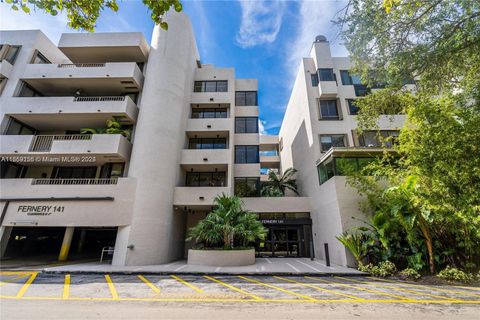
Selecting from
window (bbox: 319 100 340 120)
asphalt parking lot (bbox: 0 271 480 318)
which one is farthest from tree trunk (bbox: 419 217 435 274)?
window (bbox: 319 100 340 120)

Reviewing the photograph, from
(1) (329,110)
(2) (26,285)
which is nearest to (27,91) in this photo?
(2) (26,285)

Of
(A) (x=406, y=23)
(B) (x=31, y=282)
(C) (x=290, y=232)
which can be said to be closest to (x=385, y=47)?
(A) (x=406, y=23)

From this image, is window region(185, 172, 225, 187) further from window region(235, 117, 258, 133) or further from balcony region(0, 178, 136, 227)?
balcony region(0, 178, 136, 227)

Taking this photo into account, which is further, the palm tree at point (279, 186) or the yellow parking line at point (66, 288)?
the palm tree at point (279, 186)

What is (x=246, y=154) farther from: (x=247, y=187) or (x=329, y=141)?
(x=329, y=141)

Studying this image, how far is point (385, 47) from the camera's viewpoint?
7.49 meters

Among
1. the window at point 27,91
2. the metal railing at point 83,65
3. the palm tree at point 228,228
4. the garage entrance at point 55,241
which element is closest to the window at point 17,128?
the window at point 27,91

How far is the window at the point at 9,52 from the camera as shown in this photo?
15234 mm

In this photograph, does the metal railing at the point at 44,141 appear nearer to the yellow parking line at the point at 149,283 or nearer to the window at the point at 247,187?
the yellow parking line at the point at 149,283

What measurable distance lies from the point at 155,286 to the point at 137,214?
618 cm

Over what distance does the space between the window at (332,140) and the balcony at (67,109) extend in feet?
46.0

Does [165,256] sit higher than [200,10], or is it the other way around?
[200,10]

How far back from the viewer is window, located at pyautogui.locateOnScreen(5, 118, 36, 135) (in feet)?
47.6

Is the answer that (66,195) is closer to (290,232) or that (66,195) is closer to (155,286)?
(155,286)
